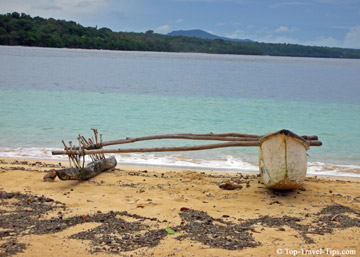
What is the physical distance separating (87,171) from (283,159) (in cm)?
277

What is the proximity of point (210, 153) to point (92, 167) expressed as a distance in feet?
10.0

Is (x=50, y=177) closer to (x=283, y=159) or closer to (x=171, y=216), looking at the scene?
(x=171, y=216)

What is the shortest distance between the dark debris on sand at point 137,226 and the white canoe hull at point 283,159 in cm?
60

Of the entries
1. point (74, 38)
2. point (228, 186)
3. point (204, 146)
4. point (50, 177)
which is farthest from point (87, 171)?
point (74, 38)

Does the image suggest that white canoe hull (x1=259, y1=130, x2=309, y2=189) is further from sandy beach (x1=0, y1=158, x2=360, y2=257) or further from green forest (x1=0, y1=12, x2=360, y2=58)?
green forest (x1=0, y1=12, x2=360, y2=58)

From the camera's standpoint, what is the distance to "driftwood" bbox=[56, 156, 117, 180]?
5654mm

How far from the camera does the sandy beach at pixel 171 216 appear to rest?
11.8 ft

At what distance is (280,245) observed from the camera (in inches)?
145

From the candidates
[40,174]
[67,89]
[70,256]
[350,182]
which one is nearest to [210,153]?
[350,182]

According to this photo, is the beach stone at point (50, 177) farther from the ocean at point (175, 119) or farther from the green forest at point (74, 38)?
the green forest at point (74, 38)

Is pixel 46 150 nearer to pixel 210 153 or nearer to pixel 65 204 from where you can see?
pixel 210 153

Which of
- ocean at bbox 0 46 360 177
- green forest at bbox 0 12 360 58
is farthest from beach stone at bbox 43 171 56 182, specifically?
green forest at bbox 0 12 360 58

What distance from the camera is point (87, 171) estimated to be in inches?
238

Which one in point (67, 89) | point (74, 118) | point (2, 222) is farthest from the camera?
point (67, 89)
